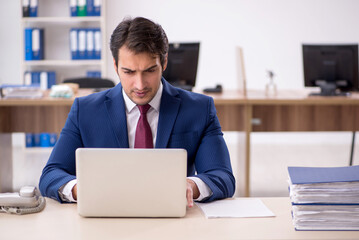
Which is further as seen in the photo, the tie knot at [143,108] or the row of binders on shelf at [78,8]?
the row of binders on shelf at [78,8]

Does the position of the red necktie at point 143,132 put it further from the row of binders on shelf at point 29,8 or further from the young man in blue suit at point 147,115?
the row of binders on shelf at point 29,8

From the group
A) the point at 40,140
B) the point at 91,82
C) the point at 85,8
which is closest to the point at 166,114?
the point at 91,82

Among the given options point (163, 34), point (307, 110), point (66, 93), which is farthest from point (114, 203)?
point (307, 110)

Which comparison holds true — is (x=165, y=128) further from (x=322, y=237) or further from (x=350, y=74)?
(x=350, y=74)

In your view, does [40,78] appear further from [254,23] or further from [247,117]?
[247,117]

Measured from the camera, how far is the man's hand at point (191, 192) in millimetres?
1450

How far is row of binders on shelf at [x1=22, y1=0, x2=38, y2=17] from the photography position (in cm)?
534

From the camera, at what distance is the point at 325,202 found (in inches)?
51.6

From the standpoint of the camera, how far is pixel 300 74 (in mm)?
5781

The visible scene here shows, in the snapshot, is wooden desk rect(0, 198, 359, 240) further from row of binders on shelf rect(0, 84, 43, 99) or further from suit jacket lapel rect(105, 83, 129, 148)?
row of binders on shelf rect(0, 84, 43, 99)

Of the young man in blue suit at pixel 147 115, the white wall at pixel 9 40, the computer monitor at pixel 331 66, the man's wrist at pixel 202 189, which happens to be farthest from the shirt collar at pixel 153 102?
the white wall at pixel 9 40

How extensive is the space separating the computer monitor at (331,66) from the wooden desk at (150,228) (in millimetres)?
2575

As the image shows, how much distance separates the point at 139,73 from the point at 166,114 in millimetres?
210

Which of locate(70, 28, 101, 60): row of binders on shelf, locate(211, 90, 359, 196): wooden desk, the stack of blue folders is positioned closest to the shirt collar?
the stack of blue folders
